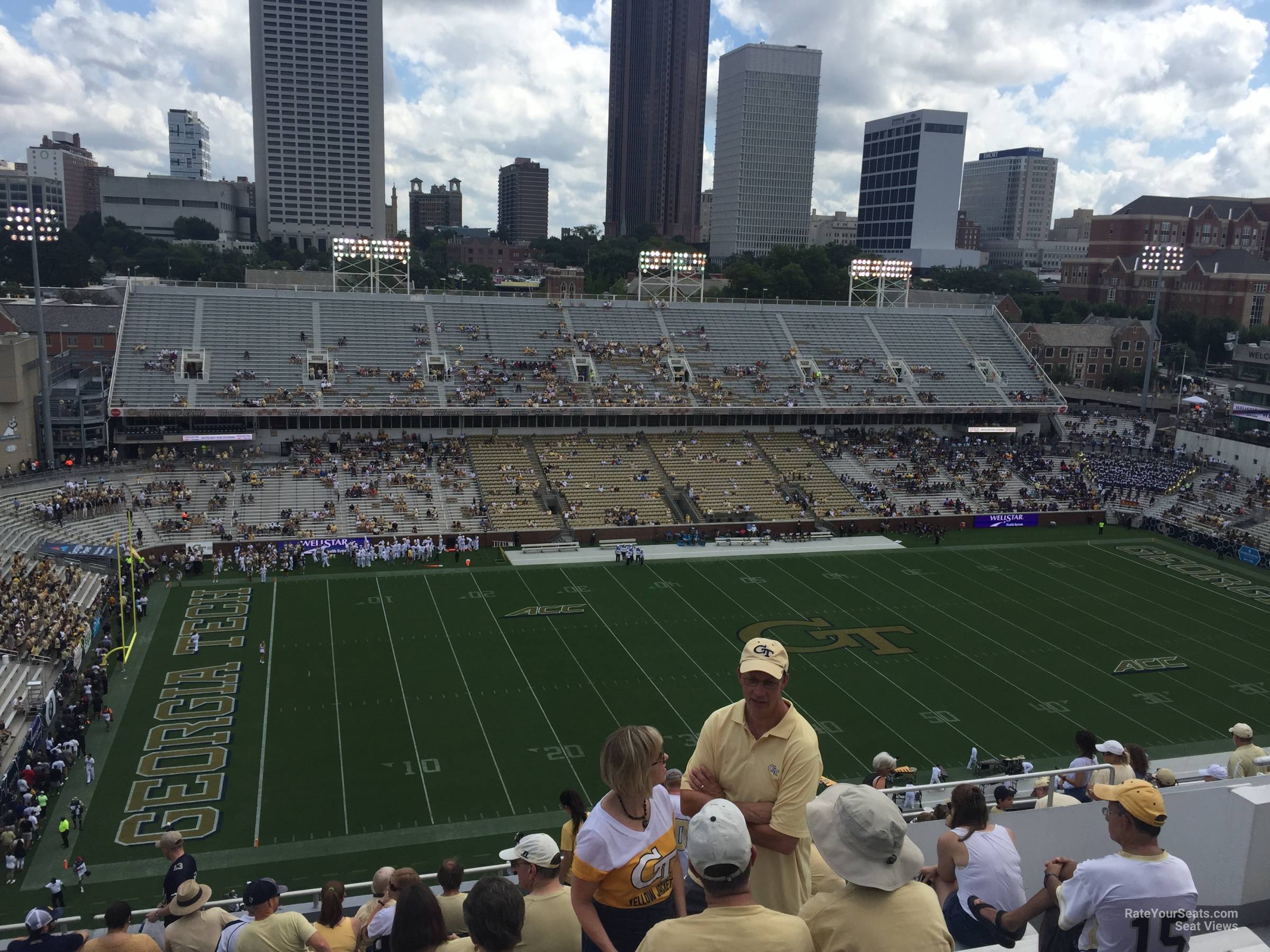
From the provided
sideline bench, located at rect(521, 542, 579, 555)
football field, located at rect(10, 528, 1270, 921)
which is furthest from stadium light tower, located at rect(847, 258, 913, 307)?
sideline bench, located at rect(521, 542, 579, 555)

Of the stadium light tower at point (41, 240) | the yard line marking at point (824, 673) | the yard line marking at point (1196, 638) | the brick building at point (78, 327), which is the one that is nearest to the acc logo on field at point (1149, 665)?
the yard line marking at point (1196, 638)

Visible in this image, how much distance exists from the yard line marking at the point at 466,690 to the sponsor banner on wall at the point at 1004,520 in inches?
1041

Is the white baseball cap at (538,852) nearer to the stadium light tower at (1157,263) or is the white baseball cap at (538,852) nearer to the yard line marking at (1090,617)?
the yard line marking at (1090,617)

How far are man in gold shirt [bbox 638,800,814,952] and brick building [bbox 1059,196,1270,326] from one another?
103 m

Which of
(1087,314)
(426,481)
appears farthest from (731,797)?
(1087,314)

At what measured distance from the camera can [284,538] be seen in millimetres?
39125

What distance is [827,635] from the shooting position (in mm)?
31281

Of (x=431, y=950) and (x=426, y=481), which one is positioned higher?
(x=431, y=950)

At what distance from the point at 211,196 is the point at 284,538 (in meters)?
144

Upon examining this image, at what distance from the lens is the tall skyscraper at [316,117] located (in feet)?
557

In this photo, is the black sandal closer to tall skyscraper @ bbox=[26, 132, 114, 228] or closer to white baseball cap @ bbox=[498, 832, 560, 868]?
white baseball cap @ bbox=[498, 832, 560, 868]

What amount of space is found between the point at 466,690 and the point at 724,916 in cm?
2357

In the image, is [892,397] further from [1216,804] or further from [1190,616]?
[1216,804]

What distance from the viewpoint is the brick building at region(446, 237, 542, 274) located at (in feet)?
546
